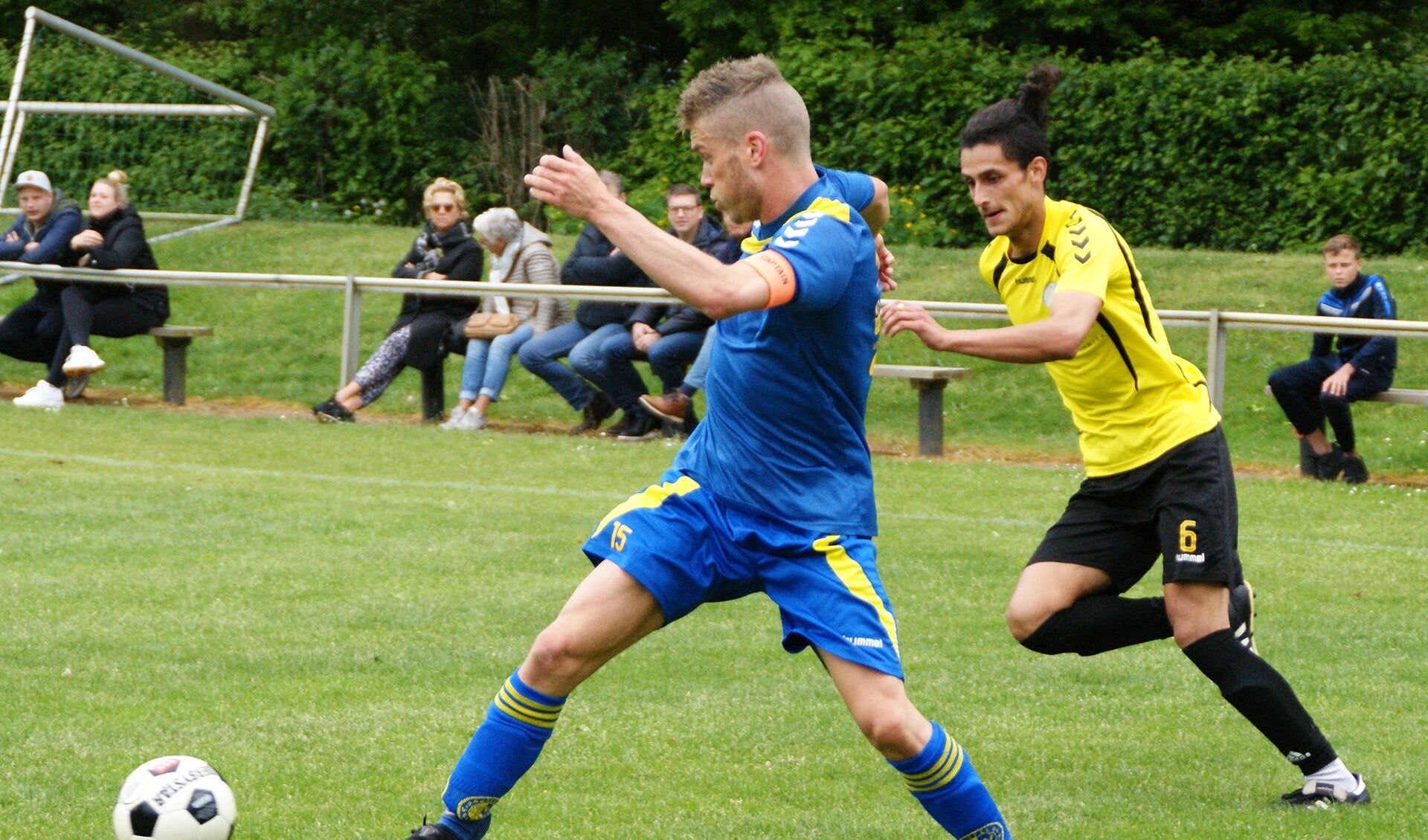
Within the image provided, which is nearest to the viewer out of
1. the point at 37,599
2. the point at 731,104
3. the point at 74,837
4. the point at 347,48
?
the point at 731,104

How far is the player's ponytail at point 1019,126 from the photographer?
4980 millimetres

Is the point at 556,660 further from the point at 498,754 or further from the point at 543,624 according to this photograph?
the point at 543,624

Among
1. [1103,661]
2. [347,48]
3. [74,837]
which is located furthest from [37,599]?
[347,48]

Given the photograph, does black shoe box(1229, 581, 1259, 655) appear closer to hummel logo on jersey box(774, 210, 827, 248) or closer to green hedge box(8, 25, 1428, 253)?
hummel logo on jersey box(774, 210, 827, 248)

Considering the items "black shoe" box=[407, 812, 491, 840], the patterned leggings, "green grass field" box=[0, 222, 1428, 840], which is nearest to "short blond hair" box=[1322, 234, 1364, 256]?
"green grass field" box=[0, 222, 1428, 840]

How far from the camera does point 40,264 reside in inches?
565

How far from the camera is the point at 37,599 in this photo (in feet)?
23.5

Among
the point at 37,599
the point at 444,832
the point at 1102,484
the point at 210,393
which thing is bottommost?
the point at 210,393

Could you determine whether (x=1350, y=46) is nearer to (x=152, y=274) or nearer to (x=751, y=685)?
(x=152, y=274)

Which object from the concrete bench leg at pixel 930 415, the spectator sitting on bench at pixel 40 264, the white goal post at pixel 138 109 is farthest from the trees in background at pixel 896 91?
the spectator sitting on bench at pixel 40 264

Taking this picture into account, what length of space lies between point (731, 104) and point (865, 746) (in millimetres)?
2292

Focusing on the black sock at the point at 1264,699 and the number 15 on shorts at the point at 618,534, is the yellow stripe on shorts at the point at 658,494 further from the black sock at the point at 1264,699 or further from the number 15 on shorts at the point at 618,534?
the black sock at the point at 1264,699

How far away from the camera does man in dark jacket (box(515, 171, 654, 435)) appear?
13.0 metres

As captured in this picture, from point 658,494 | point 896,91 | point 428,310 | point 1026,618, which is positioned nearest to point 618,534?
point 658,494
